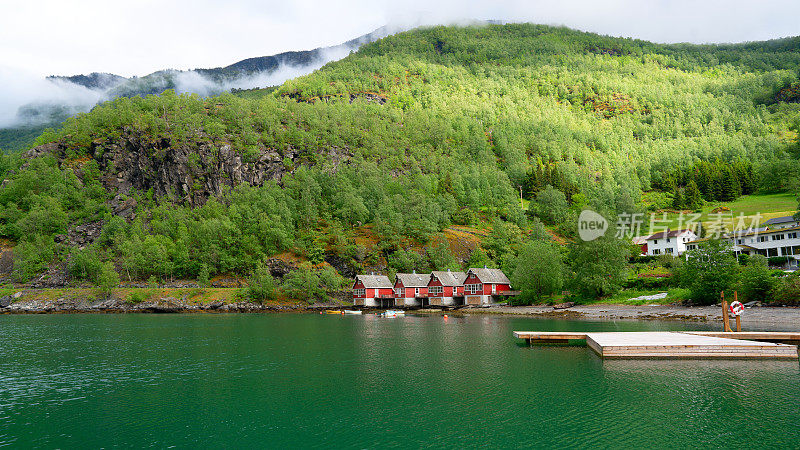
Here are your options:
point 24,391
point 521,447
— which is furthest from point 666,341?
point 24,391

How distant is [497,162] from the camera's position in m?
186

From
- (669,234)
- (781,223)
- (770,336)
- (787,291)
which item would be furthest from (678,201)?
(770,336)

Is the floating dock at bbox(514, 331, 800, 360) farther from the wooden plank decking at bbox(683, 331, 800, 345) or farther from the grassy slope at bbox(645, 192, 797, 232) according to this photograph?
the grassy slope at bbox(645, 192, 797, 232)

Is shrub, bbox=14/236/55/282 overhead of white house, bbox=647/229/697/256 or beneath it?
overhead

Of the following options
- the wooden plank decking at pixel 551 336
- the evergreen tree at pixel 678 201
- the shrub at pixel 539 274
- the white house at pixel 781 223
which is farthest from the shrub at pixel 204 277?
the evergreen tree at pixel 678 201

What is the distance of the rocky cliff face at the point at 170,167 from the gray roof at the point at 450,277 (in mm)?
69563

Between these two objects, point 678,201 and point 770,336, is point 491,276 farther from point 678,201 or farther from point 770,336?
point 678,201

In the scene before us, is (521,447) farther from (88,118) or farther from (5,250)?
(88,118)

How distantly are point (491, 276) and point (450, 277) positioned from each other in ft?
32.9

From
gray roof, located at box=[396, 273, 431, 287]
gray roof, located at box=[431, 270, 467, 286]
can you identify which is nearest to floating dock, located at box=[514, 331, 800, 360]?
gray roof, located at box=[431, 270, 467, 286]

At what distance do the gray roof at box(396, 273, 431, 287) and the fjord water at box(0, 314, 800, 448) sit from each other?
68359 millimetres

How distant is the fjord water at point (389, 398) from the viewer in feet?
59.3

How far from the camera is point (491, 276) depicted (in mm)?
104000

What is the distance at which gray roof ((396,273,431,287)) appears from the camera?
11012cm
